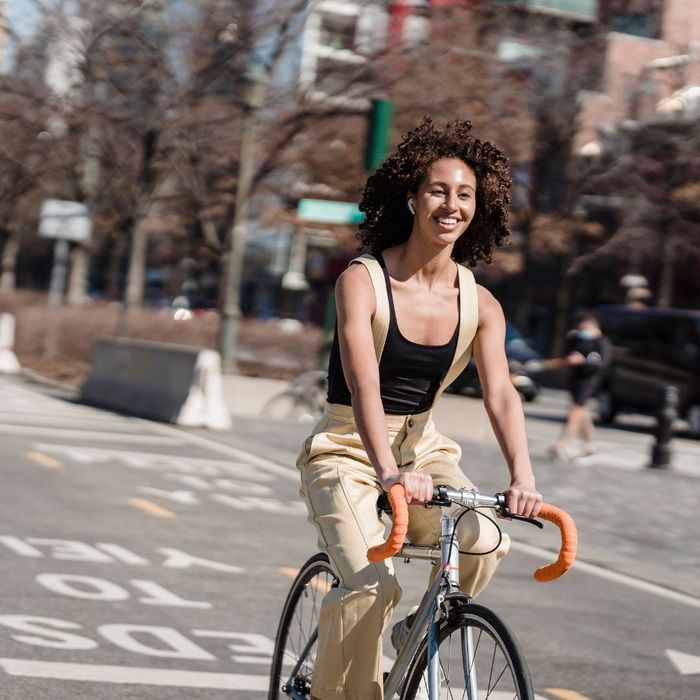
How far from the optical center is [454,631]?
3.80 metres

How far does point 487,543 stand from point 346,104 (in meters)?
19.8

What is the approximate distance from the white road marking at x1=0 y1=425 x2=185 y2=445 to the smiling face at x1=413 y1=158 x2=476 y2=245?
11.3 m

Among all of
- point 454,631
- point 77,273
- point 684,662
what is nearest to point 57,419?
point 684,662

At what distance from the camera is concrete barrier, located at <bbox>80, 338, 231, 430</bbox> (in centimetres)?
1759

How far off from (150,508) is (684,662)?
468 cm

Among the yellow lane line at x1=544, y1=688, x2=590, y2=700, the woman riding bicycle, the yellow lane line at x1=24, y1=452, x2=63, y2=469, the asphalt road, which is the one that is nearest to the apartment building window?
the asphalt road

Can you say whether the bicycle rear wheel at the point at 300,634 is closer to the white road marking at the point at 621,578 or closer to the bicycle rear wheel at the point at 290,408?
the white road marking at the point at 621,578

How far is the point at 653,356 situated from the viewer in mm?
25031

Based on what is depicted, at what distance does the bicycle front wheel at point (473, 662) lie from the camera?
3549 mm

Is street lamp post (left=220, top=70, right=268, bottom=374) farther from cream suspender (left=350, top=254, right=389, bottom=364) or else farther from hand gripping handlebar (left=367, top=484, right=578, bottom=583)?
hand gripping handlebar (left=367, top=484, right=578, bottom=583)

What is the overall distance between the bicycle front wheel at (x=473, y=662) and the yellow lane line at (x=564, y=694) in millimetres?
2058

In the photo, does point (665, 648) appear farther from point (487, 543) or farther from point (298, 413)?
point (298, 413)

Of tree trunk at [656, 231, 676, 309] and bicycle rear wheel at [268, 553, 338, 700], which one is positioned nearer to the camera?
bicycle rear wheel at [268, 553, 338, 700]

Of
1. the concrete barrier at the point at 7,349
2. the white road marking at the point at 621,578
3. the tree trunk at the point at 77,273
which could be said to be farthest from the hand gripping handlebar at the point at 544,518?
the tree trunk at the point at 77,273
